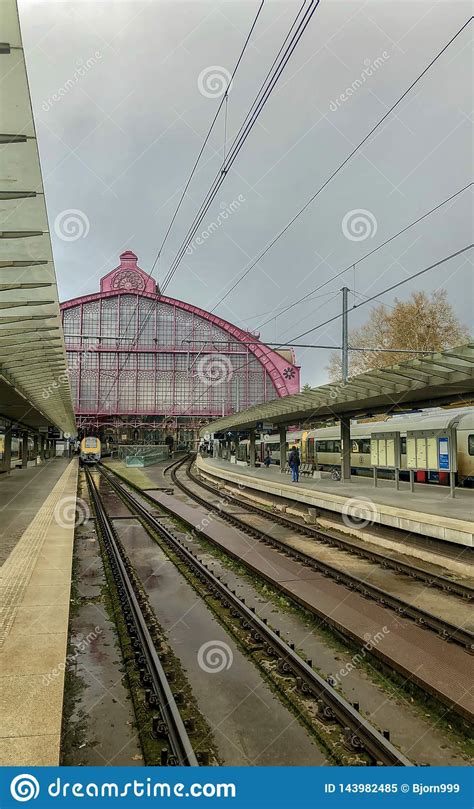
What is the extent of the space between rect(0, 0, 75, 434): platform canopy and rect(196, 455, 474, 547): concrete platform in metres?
8.99

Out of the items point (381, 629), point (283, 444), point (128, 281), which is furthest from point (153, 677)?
point (128, 281)

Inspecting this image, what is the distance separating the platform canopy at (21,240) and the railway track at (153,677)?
5411mm

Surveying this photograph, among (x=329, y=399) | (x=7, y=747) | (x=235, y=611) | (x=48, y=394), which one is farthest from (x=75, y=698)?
(x=48, y=394)

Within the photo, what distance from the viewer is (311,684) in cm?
580

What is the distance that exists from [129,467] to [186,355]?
2519 centimetres

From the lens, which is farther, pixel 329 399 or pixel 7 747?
pixel 329 399

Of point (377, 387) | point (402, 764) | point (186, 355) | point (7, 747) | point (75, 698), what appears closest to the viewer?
point (7, 747)

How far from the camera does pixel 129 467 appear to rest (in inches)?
2032

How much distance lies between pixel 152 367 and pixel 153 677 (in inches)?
2684

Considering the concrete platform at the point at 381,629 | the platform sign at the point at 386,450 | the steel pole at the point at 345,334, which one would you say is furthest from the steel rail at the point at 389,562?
the steel pole at the point at 345,334

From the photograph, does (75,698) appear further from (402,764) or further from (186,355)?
(186,355)

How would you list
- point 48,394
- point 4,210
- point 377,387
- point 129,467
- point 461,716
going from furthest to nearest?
point 129,467, point 48,394, point 377,387, point 4,210, point 461,716

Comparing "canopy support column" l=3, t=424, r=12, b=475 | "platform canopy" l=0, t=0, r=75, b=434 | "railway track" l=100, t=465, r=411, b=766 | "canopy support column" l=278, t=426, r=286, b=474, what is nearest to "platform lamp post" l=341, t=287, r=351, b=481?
"canopy support column" l=278, t=426, r=286, b=474

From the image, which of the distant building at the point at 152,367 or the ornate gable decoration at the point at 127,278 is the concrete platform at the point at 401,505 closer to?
the distant building at the point at 152,367
